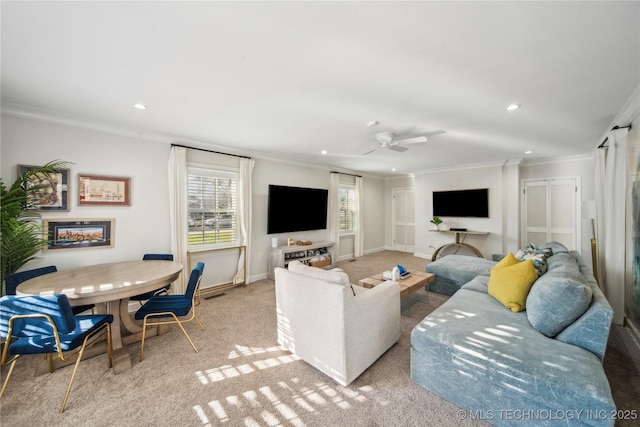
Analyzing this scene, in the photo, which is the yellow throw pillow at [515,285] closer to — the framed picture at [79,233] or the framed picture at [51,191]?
the framed picture at [79,233]

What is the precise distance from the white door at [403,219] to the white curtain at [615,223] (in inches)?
180

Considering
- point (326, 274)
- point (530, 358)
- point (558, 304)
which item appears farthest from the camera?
point (326, 274)

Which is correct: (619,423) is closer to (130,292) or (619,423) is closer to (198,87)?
(130,292)

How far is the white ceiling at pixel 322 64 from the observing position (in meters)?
1.39

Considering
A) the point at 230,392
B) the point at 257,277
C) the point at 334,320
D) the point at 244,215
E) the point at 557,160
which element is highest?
the point at 557,160

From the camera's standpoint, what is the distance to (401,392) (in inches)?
73.9

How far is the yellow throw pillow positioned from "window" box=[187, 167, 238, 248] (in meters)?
3.99

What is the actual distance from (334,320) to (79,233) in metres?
3.28

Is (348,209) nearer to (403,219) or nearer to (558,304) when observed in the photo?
(403,219)

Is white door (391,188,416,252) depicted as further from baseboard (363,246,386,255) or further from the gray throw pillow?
the gray throw pillow

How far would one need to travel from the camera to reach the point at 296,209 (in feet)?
17.7

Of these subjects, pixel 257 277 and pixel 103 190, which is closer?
pixel 103 190

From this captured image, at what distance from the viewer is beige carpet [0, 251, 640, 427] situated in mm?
1672

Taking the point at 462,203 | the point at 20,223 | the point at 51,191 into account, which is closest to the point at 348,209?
the point at 462,203
